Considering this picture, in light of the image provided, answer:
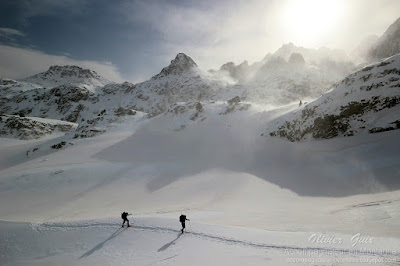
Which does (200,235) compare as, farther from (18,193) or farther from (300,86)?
(300,86)

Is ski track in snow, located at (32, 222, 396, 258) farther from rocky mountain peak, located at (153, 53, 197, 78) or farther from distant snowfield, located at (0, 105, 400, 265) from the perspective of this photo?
rocky mountain peak, located at (153, 53, 197, 78)

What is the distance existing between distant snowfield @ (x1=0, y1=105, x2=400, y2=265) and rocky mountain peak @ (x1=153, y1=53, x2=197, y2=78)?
427 feet

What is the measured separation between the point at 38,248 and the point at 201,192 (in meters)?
16.7

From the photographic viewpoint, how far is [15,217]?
77.4 feet

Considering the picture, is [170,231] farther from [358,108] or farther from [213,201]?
[358,108]

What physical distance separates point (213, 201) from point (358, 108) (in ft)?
83.8

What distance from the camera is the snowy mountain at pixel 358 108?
28.7 meters

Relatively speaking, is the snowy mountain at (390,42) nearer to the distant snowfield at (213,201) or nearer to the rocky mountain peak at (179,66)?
the distant snowfield at (213,201)

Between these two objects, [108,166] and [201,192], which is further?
[108,166]

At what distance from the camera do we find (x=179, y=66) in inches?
6752

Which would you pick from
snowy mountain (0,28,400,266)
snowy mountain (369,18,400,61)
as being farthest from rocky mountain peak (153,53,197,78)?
snowy mountain (369,18,400,61)

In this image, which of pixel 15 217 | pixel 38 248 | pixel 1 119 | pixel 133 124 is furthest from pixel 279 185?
pixel 1 119

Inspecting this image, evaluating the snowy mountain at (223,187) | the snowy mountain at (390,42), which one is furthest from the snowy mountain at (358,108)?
the snowy mountain at (390,42)

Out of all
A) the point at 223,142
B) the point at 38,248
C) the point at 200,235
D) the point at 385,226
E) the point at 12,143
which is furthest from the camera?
the point at 12,143
